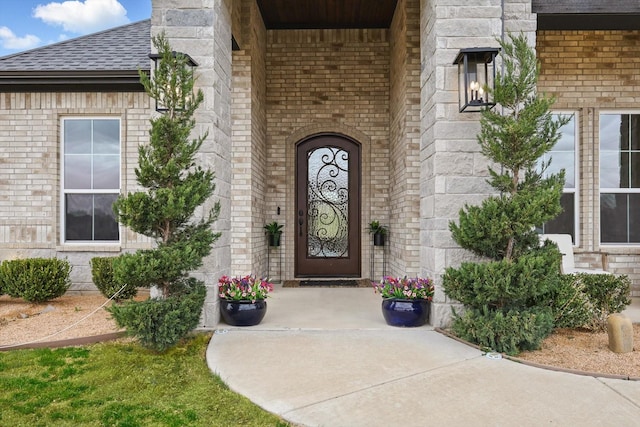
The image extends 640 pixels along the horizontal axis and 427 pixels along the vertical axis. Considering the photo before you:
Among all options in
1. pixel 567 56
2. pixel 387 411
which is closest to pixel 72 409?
pixel 387 411

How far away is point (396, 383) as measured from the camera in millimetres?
2775

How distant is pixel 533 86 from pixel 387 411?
2.76 metres

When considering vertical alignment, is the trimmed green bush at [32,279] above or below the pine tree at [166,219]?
below

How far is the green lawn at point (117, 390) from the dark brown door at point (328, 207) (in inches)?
162

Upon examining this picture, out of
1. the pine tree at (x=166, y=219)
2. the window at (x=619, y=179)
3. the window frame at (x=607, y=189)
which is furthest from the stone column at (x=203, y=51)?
the window at (x=619, y=179)

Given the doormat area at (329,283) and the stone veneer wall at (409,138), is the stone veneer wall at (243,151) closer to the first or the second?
the doormat area at (329,283)

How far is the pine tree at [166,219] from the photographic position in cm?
327

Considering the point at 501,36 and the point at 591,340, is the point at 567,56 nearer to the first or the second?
the point at 501,36

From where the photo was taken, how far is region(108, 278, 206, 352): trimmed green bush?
324 cm

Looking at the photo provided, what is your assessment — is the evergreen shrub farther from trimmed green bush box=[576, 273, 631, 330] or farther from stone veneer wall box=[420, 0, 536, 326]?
trimmed green bush box=[576, 273, 631, 330]

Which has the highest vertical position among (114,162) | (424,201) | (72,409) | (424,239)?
(114,162)

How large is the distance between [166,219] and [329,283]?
3.97m

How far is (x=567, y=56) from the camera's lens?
590 cm

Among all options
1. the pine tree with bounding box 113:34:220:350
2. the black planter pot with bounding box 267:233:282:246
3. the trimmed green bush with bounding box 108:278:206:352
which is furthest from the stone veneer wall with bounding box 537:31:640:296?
the trimmed green bush with bounding box 108:278:206:352
